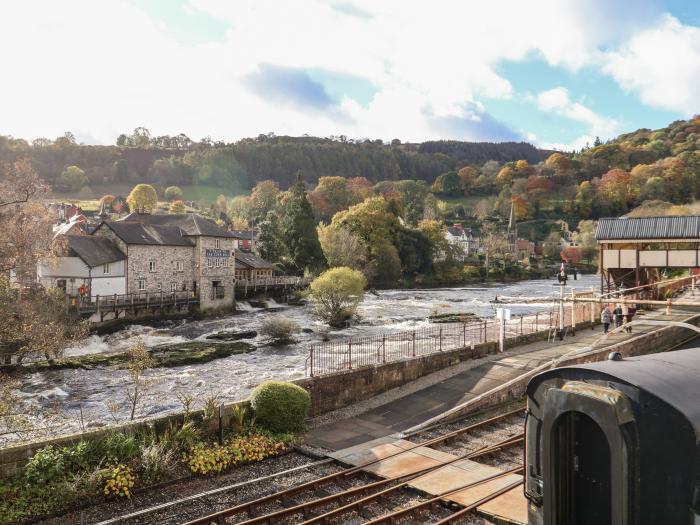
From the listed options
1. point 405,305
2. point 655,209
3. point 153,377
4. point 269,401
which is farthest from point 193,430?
point 655,209

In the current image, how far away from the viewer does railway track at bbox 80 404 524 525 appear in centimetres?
922

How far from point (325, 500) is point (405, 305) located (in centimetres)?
4270

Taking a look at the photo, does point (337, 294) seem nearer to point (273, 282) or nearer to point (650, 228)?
point (273, 282)

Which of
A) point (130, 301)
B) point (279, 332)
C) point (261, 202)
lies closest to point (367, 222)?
point (130, 301)

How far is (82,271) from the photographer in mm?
40500

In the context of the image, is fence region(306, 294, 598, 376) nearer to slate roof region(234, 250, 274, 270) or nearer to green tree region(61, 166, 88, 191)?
slate roof region(234, 250, 274, 270)

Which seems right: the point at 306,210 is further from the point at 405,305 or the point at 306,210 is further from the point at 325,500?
the point at 325,500

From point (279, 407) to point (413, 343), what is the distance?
7.43 metres

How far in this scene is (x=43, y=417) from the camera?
18.0 metres

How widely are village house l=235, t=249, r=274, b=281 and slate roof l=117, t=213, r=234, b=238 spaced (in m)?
7.55

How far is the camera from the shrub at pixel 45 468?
32.1 feet

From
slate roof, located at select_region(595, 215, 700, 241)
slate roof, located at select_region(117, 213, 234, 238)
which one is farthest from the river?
slate roof, located at select_region(595, 215, 700, 241)

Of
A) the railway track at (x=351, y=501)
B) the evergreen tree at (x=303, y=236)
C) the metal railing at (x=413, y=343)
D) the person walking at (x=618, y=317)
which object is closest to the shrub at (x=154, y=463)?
the railway track at (x=351, y=501)

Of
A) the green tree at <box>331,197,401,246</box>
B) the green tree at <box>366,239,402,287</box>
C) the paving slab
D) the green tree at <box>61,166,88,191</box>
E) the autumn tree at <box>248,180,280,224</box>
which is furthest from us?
the green tree at <box>61,166,88,191</box>
